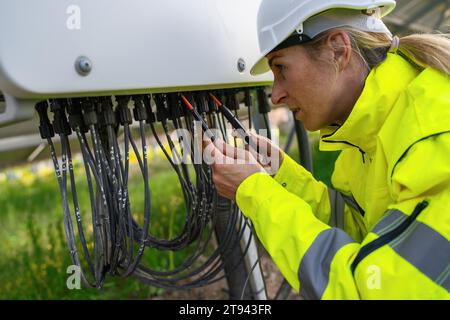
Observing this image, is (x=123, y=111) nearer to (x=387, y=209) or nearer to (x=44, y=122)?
(x=44, y=122)

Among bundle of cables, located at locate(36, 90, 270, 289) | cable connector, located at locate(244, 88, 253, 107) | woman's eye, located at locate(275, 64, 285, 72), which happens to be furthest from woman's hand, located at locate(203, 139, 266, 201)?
cable connector, located at locate(244, 88, 253, 107)

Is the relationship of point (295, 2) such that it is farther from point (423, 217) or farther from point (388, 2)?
point (423, 217)

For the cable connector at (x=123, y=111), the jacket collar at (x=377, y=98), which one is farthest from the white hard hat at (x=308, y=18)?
the cable connector at (x=123, y=111)

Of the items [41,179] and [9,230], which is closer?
[9,230]

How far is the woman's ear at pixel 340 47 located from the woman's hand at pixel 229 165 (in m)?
0.30

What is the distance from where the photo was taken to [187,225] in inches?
57.8

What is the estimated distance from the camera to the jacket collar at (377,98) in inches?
43.8

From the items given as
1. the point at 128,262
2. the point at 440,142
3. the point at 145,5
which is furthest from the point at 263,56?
the point at 128,262

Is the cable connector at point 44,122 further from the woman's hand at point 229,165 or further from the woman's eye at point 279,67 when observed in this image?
the woman's eye at point 279,67

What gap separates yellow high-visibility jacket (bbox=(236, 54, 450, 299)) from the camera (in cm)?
95

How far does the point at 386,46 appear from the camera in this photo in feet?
3.98

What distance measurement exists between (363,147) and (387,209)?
0.66 ft

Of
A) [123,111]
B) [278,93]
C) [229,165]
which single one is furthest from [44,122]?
[278,93]

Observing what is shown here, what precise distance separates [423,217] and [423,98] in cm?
24
